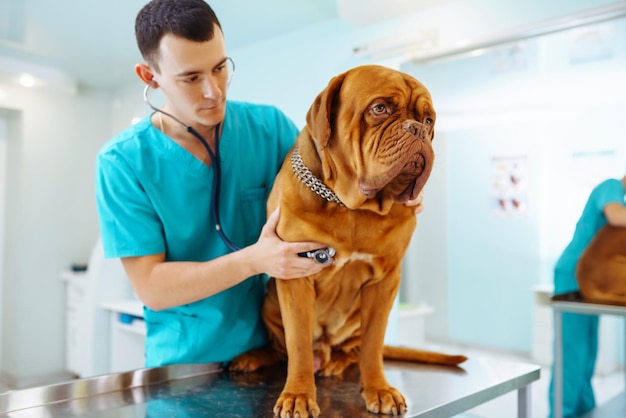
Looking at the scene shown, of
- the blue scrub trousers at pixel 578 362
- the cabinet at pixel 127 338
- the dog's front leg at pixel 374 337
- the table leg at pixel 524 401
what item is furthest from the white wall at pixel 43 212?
the blue scrub trousers at pixel 578 362

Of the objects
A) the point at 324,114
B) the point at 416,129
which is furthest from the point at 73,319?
the point at 416,129

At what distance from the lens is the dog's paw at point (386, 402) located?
0.91 metres

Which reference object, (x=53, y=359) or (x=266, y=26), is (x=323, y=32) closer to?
(x=266, y=26)

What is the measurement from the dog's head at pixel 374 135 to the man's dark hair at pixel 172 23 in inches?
11.7

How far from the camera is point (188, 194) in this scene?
3.85ft

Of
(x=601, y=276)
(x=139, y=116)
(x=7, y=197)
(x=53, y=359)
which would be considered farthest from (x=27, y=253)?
(x=601, y=276)

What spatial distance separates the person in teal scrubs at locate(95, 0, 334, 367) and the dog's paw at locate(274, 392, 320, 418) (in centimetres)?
23

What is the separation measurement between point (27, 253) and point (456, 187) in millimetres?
2383

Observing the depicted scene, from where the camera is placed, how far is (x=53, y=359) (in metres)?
1.73

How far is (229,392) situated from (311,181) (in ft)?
1.52

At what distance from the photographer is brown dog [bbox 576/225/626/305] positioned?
215 cm

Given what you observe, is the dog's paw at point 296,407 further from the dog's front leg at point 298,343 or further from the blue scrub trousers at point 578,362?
the blue scrub trousers at point 578,362

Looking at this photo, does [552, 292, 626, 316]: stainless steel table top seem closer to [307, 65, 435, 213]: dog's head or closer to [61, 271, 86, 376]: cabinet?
[307, 65, 435, 213]: dog's head

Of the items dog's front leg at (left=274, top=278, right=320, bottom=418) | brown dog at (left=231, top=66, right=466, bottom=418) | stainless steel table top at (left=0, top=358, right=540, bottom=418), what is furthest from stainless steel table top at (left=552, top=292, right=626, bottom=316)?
dog's front leg at (left=274, top=278, right=320, bottom=418)
